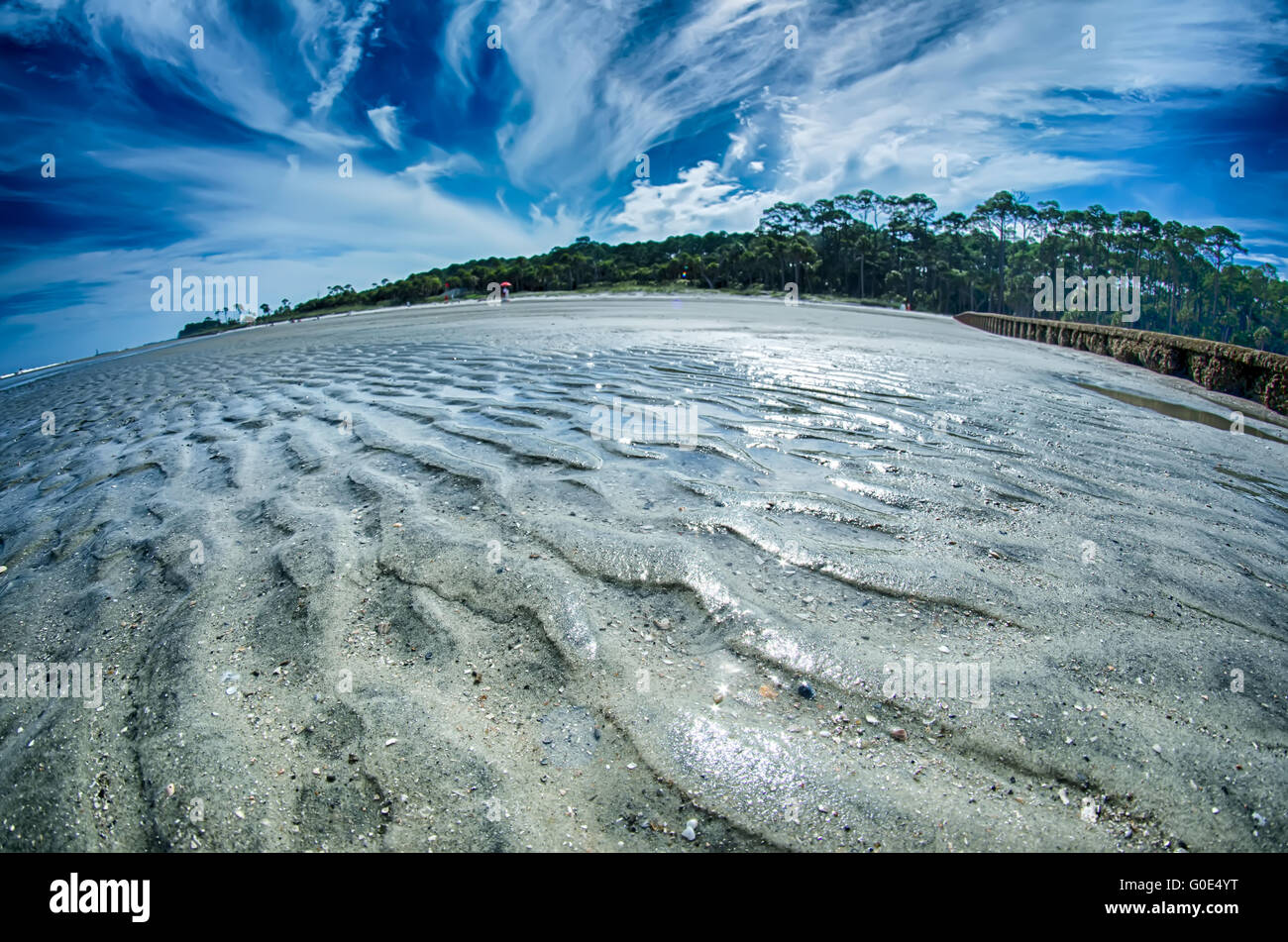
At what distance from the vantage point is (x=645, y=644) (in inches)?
91.8

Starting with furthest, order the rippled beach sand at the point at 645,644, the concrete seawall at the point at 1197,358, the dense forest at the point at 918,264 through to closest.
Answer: the dense forest at the point at 918,264 → the concrete seawall at the point at 1197,358 → the rippled beach sand at the point at 645,644

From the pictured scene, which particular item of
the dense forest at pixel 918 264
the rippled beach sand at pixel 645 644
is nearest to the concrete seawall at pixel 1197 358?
the rippled beach sand at pixel 645 644

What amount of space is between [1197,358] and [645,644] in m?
15.2

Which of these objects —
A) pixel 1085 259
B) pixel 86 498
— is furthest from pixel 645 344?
pixel 1085 259

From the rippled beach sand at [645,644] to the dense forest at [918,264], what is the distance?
6812 centimetres

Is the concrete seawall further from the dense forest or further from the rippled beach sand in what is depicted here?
the dense forest

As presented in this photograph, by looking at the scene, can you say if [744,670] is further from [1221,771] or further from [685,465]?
[685,465]

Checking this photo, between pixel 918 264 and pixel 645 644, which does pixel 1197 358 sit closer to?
pixel 645 644

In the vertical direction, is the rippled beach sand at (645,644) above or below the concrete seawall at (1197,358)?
below

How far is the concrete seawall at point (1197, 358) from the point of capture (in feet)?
30.8

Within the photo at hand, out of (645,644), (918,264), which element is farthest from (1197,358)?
(918,264)

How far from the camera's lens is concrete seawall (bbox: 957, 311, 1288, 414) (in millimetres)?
9383

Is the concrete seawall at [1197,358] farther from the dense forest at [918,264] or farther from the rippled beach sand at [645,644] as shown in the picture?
the dense forest at [918,264]
